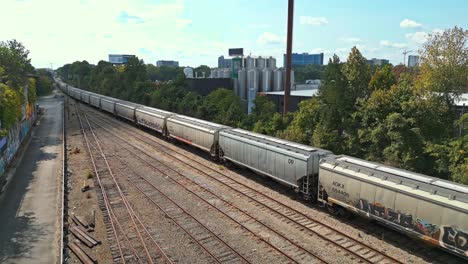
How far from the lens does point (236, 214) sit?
813 inches

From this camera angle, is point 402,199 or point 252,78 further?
point 252,78

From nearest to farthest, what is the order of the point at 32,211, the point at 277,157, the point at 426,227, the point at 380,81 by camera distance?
the point at 426,227
the point at 32,211
the point at 277,157
the point at 380,81

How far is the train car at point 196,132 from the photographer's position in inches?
1253

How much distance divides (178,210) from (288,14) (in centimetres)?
3464

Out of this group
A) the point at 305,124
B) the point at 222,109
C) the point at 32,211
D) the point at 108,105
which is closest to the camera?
the point at 32,211

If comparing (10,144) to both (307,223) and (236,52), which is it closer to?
(307,223)

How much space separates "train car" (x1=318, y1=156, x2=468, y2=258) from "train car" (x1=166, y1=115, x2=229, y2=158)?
13.4 meters

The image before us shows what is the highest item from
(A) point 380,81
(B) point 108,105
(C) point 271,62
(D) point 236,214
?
(C) point 271,62

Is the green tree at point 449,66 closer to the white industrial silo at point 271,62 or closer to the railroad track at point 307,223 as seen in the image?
the railroad track at point 307,223

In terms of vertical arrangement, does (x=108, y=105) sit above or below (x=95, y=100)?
below

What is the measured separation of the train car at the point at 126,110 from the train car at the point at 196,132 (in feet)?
49.2

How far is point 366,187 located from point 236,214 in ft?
24.3

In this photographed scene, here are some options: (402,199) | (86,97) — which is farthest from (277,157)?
(86,97)

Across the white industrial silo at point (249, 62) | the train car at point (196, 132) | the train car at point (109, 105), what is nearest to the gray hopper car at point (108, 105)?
the train car at point (109, 105)
